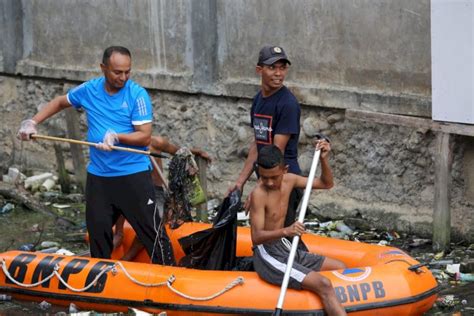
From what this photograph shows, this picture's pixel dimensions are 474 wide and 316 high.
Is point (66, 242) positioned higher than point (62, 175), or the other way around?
point (62, 175)

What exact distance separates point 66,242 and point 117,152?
9.09ft

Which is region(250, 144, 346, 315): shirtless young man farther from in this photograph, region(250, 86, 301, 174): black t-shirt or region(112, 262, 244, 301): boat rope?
region(250, 86, 301, 174): black t-shirt

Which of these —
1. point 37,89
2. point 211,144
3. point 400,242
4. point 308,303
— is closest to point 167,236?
point 308,303

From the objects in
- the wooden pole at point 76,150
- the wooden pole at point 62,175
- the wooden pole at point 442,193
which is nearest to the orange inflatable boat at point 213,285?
the wooden pole at point 442,193

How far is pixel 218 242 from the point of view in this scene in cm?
895

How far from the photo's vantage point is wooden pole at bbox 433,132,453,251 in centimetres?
987

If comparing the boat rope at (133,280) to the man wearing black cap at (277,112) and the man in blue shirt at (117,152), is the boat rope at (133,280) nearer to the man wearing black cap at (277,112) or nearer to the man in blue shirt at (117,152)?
the man in blue shirt at (117,152)

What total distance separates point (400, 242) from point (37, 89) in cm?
549

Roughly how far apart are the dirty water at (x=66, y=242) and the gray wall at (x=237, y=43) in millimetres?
1239

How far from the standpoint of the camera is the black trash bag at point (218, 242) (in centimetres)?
→ 885

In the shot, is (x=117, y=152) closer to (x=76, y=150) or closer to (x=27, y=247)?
(x=27, y=247)

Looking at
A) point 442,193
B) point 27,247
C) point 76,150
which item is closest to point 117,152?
point 27,247

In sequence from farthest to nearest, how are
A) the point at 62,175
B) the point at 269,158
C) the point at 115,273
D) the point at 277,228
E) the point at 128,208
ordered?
the point at 62,175 < the point at 128,208 < the point at 115,273 < the point at 277,228 < the point at 269,158

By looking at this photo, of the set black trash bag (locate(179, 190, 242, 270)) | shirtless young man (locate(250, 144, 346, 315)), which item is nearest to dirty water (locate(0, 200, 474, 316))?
black trash bag (locate(179, 190, 242, 270))
